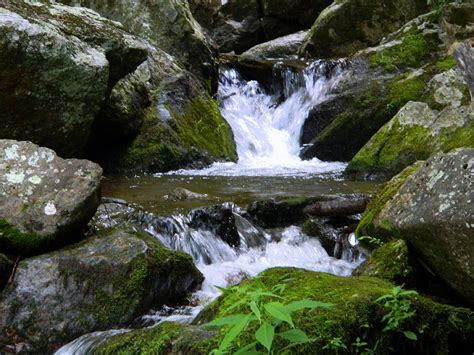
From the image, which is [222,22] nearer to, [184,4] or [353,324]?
[184,4]

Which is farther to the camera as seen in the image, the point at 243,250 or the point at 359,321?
the point at 243,250

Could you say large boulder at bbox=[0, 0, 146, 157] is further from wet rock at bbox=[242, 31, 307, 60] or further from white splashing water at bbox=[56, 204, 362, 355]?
wet rock at bbox=[242, 31, 307, 60]

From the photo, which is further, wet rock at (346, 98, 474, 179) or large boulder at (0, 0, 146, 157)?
wet rock at (346, 98, 474, 179)

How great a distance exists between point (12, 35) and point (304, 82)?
852 cm

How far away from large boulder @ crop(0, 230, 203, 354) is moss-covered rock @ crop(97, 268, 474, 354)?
47.3 inches

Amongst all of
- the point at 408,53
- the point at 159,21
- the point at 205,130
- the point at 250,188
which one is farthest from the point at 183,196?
the point at 408,53

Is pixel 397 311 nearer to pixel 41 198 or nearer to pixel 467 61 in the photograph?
pixel 41 198

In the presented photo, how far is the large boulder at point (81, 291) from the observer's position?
153 inches

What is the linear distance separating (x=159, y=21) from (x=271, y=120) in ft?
11.9

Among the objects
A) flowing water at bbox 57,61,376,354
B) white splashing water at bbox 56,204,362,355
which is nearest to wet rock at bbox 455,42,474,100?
flowing water at bbox 57,61,376,354

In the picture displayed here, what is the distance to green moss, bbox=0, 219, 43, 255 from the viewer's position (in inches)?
165

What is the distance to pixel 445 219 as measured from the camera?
2.57m

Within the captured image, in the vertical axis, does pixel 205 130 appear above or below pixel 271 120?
below

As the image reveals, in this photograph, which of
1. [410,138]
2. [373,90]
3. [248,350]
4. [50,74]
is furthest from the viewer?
[373,90]
